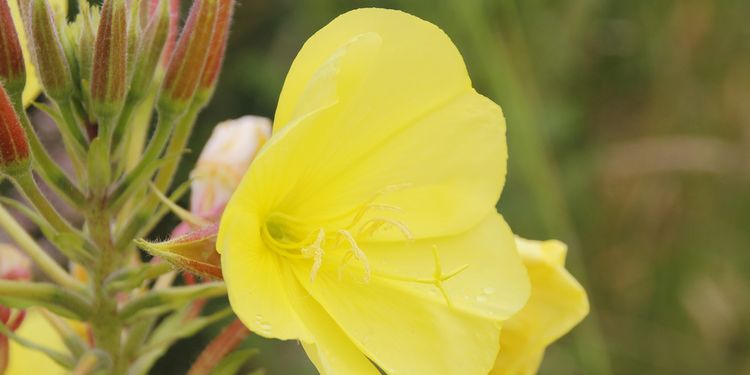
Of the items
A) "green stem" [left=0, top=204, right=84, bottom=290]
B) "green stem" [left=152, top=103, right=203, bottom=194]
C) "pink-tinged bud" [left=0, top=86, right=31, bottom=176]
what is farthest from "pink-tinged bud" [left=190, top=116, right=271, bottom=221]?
"pink-tinged bud" [left=0, top=86, right=31, bottom=176]

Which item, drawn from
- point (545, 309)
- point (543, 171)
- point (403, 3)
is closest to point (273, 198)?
point (545, 309)

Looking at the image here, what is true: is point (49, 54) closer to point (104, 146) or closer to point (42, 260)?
point (104, 146)

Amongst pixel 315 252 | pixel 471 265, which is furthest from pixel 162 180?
pixel 471 265

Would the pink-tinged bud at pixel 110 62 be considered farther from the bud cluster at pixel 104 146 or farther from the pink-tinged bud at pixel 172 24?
the pink-tinged bud at pixel 172 24

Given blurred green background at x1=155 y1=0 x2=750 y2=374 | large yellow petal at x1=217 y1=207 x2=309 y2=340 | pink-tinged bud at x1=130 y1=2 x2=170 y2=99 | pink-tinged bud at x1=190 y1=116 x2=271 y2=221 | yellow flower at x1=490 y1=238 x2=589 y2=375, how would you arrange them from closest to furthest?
large yellow petal at x1=217 y1=207 x2=309 y2=340 → pink-tinged bud at x1=130 y1=2 x2=170 y2=99 → yellow flower at x1=490 y1=238 x2=589 y2=375 → pink-tinged bud at x1=190 y1=116 x2=271 y2=221 → blurred green background at x1=155 y1=0 x2=750 y2=374

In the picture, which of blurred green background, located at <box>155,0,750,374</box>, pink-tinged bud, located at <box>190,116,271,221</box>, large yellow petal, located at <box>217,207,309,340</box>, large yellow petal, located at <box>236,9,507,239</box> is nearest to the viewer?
large yellow petal, located at <box>217,207,309,340</box>

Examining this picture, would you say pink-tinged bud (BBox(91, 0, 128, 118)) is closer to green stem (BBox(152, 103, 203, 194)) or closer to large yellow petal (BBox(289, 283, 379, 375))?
green stem (BBox(152, 103, 203, 194))
